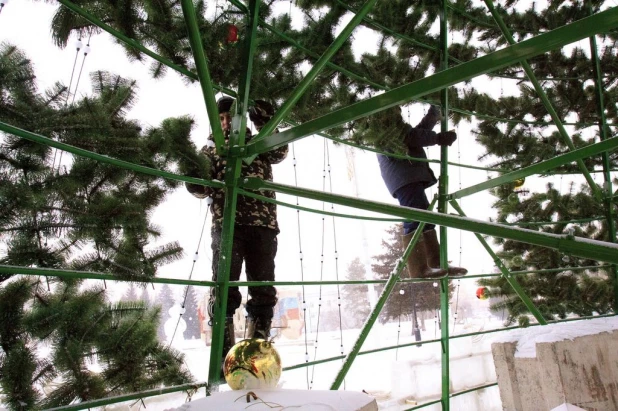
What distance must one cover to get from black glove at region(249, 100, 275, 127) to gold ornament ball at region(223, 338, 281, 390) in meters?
1.12

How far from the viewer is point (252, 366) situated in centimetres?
80

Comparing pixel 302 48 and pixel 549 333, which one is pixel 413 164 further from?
pixel 549 333

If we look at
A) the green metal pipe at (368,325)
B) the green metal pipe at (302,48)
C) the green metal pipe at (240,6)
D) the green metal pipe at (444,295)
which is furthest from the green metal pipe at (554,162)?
the green metal pipe at (240,6)

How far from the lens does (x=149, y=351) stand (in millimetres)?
1337

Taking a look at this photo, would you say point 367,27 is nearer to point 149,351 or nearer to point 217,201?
point 217,201

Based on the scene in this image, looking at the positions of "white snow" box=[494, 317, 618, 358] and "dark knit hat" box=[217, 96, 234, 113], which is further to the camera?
"dark knit hat" box=[217, 96, 234, 113]

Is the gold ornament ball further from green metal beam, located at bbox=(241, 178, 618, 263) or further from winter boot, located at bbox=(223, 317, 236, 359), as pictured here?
winter boot, located at bbox=(223, 317, 236, 359)

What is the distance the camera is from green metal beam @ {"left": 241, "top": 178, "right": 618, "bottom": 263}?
709 mm

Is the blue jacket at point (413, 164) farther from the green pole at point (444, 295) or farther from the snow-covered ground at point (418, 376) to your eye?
the snow-covered ground at point (418, 376)

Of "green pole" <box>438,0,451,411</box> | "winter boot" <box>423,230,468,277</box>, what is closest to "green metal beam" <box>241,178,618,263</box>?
"green pole" <box>438,0,451,411</box>

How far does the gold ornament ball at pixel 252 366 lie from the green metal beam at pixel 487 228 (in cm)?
33

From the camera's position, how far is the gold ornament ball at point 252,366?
0.80m

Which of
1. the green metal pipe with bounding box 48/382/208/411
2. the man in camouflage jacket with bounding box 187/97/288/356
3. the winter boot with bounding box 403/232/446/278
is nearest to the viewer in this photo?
the green metal pipe with bounding box 48/382/208/411

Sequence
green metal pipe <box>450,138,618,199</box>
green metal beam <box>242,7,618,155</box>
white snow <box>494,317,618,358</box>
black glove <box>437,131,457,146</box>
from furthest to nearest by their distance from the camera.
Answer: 1. black glove <box>437,131,457,146</box>
2. white snow <box>494,317,618,358</box>
3. green metal pipe <box>450,138,618,199</box>
4. green metal beam <box>242,7,618,155</box>
